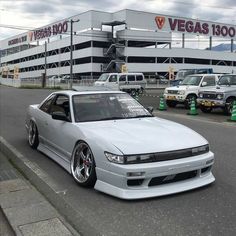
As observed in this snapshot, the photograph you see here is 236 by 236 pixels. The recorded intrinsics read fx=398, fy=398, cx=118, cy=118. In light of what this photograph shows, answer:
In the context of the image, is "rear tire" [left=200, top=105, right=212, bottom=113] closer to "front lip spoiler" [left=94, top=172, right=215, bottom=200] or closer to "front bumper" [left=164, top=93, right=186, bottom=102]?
"front bumper" [left=164, top=93, right=186, bottom=102]

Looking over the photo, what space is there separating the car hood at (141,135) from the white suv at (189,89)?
14.3m

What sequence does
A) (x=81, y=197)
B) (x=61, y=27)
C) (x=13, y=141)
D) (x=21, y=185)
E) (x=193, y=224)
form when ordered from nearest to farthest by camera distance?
(x=193, y=224), (x=81, y=197), (x=21, y=185), (x=13, y=141), (x=61, y=27)

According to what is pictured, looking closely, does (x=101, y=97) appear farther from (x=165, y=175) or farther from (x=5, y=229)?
(x=5, y=229)

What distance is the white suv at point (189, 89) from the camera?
66.9 ft

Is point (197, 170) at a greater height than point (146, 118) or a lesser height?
lesser

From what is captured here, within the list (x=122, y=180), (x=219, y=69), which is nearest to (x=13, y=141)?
(x=122, y=180)

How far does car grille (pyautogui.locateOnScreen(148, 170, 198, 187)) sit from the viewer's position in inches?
198

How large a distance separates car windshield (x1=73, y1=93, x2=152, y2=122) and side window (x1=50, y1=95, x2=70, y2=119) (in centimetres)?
31

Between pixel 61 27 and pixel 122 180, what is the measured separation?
76.8 meters

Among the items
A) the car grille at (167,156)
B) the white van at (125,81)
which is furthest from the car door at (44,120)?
the white van at (125,81)

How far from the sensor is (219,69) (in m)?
82.9

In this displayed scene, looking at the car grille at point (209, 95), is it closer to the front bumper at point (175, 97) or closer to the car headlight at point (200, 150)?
the front bumper at point (175, 97)

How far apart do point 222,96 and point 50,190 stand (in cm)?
1264

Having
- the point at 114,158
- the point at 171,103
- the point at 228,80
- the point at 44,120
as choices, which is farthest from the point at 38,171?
the point at 171,103
